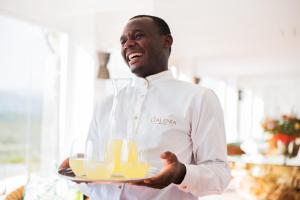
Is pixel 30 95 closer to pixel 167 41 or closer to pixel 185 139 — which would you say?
pixel 167 41

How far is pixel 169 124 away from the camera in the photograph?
1066 millimetres

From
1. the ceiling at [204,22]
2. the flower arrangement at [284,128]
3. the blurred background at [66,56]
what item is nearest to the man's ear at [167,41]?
the blurred background at [66,56]

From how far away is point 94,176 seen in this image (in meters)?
0.90

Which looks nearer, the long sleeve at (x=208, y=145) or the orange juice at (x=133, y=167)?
the orange juice at (x=133, y=167)

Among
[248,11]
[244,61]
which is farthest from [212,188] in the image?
[244,61]

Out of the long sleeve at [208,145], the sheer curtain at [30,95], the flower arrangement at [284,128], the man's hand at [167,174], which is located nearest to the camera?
the man's hand at [167,174]

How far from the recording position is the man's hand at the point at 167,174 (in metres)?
0.85

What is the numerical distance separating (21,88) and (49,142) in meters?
0.51

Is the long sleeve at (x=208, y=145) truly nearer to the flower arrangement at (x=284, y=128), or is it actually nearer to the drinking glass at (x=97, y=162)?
the drinking glass at (x=97, y=162)

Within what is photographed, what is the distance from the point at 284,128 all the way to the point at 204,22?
1.35m

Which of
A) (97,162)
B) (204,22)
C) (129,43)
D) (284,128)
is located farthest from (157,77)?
(204,22)

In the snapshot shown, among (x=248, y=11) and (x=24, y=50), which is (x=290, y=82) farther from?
(x=24, y=50)

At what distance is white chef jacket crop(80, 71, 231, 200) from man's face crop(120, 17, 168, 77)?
13 cm

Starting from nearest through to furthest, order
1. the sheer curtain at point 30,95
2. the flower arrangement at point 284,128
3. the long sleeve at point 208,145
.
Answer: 1. the long sleeve at point 208,145
2. the sheer curtain at point 30,95
3. the flower arrangement at point 284,128
